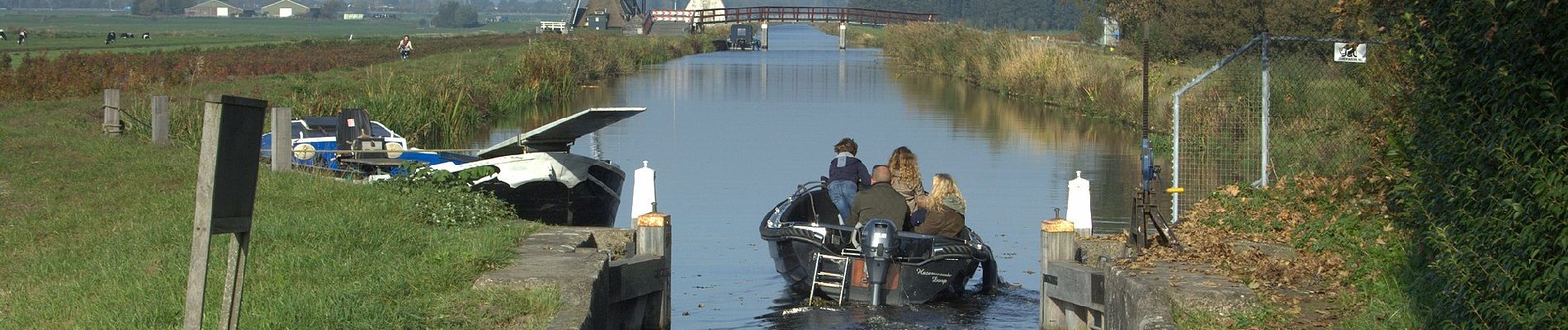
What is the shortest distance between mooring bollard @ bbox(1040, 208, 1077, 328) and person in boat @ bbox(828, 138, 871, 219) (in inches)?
121

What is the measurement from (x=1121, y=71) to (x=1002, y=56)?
13846mm

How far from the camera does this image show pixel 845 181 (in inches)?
672

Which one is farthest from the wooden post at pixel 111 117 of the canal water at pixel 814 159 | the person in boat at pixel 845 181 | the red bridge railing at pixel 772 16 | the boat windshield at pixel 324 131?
the red bridge railing at pixel 772 16

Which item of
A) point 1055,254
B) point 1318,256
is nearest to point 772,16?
point 1055,254

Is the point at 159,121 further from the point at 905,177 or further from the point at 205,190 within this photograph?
the point at 205,190

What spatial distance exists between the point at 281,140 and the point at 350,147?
14.1ft

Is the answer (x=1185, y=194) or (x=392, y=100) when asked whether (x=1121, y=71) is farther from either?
(x=1185, y=194)

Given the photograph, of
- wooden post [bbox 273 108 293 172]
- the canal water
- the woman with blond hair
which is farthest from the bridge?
the woman with blond hair

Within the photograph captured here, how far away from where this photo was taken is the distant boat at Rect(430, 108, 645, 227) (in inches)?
761

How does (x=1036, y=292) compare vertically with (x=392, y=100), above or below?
below

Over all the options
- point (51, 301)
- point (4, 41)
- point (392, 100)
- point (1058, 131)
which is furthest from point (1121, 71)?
point (4, 41)

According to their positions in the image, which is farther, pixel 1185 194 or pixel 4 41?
pixel 4 41

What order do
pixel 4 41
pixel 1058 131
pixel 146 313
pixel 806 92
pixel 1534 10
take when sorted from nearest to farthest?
pixel 1534 10 < pixel 146 313 < pixel 1058 131 < pixel 806 92 < pixel 4 41

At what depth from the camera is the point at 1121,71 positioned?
4150 cm
